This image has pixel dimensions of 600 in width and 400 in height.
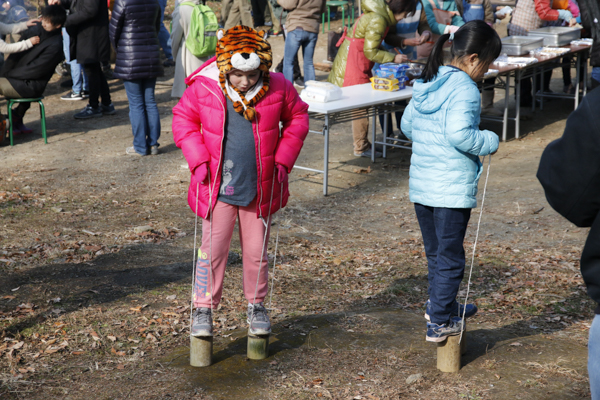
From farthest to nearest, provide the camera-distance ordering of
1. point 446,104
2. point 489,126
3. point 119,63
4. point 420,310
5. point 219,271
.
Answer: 1. point 489,126
2. point 119,63
3. point 420,310
4. point 219,271
5. point 446,104

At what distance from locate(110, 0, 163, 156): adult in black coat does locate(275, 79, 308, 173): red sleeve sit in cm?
489

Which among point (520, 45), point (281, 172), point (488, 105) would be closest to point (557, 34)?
point (520, 45)

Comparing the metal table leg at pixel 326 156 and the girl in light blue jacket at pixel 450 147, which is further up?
the girl in light blue jacket at pixel 450 147

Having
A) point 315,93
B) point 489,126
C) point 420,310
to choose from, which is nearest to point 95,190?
point 315,93

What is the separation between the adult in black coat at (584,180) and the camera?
5.56ft

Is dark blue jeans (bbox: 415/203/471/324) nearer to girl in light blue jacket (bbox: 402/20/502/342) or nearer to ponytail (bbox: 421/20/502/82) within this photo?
girl in light blue jacket (bbox: 402/20/502/342)

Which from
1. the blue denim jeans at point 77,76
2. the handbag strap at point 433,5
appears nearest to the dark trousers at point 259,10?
the blue denim jeans at point 77,76

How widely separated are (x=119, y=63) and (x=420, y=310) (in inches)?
203

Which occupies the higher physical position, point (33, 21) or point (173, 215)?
point (33, 21)

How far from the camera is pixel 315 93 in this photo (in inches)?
277

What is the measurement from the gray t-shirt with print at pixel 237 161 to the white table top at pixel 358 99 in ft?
11.6

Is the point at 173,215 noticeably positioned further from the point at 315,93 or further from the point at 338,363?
the point at 338,363

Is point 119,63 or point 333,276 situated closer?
point 333,276

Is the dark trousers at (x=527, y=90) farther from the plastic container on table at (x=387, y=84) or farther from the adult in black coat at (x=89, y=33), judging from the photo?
the adult in black coat at (x=89, y=33)
